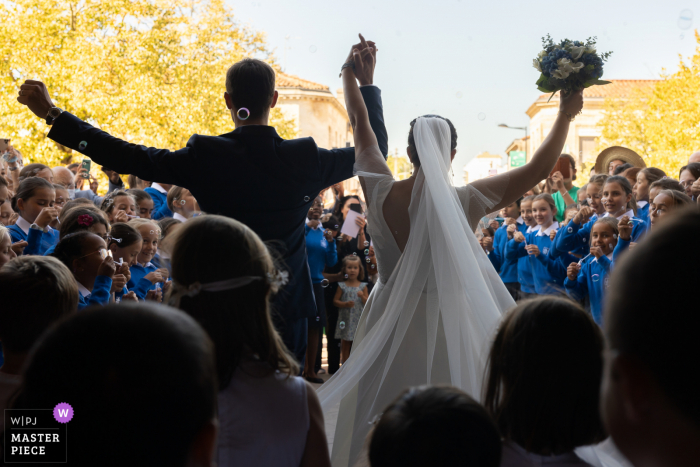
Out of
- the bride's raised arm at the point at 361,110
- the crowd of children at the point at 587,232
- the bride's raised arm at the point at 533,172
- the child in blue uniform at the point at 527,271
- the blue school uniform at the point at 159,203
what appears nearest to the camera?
the bride's raised arm at the point at 533,172

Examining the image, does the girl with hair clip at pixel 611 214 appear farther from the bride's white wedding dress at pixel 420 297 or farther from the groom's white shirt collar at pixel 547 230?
the bride's white wedding dress at pixel 420 297

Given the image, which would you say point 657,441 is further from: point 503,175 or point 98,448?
point 503,175

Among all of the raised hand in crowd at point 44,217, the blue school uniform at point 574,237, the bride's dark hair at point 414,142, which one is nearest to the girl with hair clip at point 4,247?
the raised hand in crowd at point 44,217

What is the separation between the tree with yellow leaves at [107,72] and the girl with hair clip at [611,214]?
15.7 metres

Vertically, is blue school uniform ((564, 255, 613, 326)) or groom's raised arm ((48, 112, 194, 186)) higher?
groom's raised arm ((48, 112, 194, 186))

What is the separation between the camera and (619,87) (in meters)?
53.7

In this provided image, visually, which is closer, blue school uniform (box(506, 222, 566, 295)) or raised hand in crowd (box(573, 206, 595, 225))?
raised hand in crowd (box(573, 206, 595, 225))

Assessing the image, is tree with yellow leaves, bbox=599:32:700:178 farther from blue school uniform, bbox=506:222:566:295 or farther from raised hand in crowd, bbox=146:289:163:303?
raised hand in crowd, bbox=146:289:163:303

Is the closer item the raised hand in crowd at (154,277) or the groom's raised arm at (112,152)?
the groom's raised arm at (112,152)

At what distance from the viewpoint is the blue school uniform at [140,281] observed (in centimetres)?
441

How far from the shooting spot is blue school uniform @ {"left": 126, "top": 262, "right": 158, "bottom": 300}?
441 cm

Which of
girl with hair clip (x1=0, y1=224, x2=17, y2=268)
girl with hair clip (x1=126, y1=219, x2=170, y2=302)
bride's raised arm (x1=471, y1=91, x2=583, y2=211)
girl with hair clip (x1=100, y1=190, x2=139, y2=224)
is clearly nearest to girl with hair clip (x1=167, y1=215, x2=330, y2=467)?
bride's raised arm (x1=471, y1=91, x2=583, y2=211)

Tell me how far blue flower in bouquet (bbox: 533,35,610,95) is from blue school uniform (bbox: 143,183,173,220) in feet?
15.5

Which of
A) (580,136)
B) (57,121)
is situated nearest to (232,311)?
(57,121)
